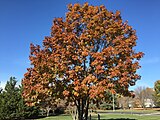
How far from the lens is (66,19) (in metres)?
18.2

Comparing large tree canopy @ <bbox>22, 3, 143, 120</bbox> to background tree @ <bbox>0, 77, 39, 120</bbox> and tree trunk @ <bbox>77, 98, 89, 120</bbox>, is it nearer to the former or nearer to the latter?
tree trunk @ <bbox>77, 98, 89, 120</bbox>

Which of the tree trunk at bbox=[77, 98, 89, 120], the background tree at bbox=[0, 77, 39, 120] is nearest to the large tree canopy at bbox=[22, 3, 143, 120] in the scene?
the tree trunk at bbox=[77, 98, 89, 120]

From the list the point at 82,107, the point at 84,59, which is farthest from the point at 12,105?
the point at 84,59

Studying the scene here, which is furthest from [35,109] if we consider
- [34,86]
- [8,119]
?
[34,86]

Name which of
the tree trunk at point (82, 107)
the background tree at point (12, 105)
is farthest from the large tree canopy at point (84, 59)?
the background tree at point (12, 105)

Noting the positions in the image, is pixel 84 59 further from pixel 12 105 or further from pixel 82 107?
pixel 12 105

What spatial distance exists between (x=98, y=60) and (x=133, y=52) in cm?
332

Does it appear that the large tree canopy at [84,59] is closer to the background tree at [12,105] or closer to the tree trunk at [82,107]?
the tree trunk at [82,107]

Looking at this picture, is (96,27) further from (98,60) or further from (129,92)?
(129,92)

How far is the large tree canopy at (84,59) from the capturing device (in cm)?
1559

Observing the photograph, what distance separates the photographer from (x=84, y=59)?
53.8 feet

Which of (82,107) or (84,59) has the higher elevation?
(84,59)

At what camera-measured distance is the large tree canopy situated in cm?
1559

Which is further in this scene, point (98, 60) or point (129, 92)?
point (129, 92)
